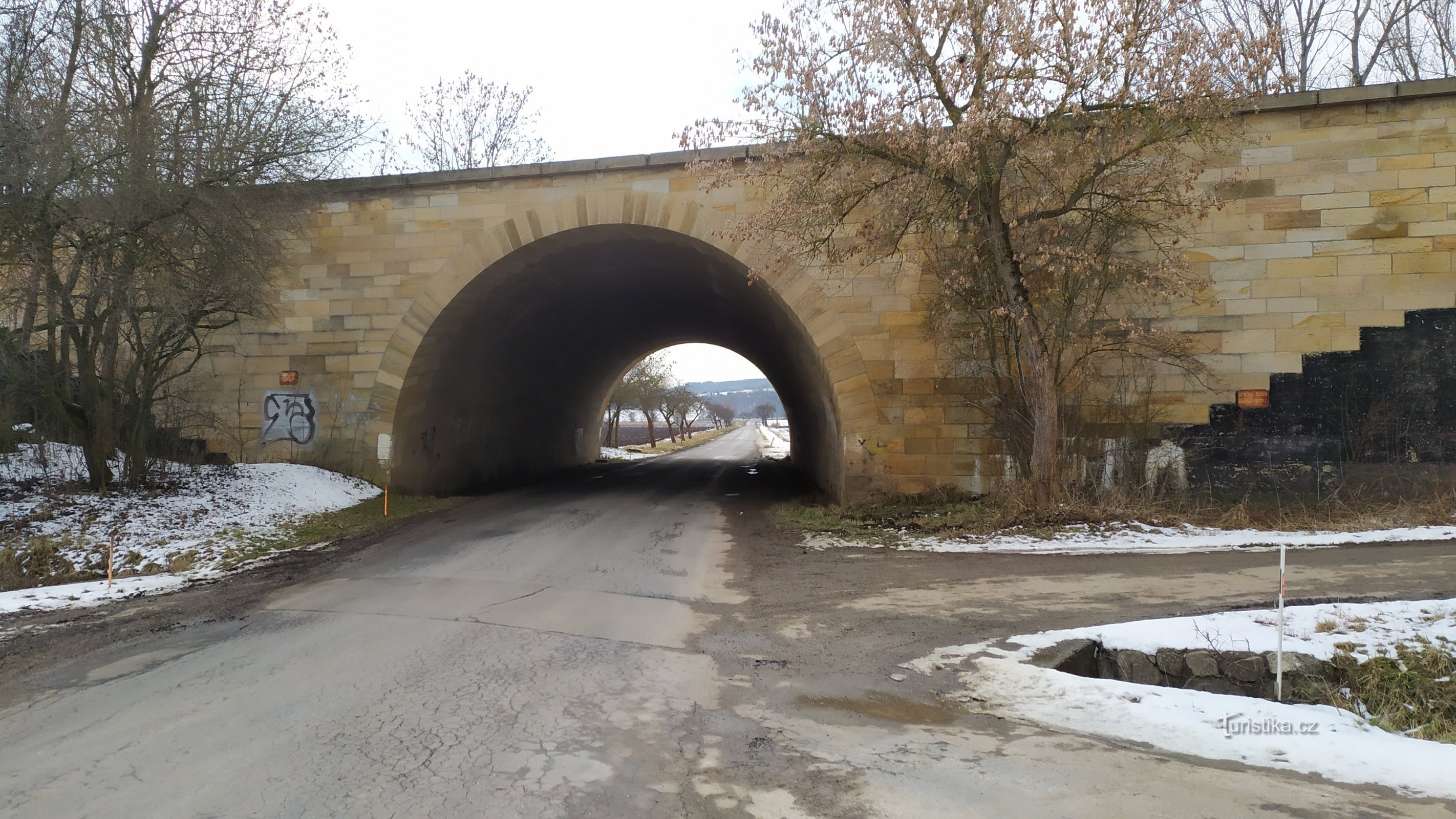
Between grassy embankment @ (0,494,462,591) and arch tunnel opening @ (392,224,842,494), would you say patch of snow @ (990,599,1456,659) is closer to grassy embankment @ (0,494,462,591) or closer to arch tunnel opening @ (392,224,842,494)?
arch tunnel opening @ (392,224,842,494)

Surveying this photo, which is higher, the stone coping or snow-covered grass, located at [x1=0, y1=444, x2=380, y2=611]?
the stone coping

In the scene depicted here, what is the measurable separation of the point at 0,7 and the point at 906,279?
39.0 ft

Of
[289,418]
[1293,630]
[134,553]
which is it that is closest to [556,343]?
[289,418]

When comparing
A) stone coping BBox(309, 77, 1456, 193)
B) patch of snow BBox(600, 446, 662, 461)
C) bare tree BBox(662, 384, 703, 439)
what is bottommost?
patch of snow BBox(600, 446, 662, 461)

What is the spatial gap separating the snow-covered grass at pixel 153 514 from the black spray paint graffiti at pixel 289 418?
4.31 ft

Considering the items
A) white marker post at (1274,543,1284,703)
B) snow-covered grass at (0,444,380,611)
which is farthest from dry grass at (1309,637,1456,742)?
snow-covered grass at (0,444,380,611)

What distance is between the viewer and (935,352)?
11.7m

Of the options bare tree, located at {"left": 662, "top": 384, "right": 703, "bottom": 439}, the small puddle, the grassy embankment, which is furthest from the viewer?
bare tree, located at {"left": 662, "top": 384, "right": 703, "bottom": 439}

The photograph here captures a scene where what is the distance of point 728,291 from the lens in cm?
1580

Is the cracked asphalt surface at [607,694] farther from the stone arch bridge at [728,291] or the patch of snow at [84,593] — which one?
the stone arch bridge at [728,291]

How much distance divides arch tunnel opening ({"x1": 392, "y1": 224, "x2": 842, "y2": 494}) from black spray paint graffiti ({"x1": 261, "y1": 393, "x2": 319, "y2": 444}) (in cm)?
155

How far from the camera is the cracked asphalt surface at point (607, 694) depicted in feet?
11.1

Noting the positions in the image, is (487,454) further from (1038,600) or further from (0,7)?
(1038,600)

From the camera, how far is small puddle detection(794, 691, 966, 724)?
438cm
